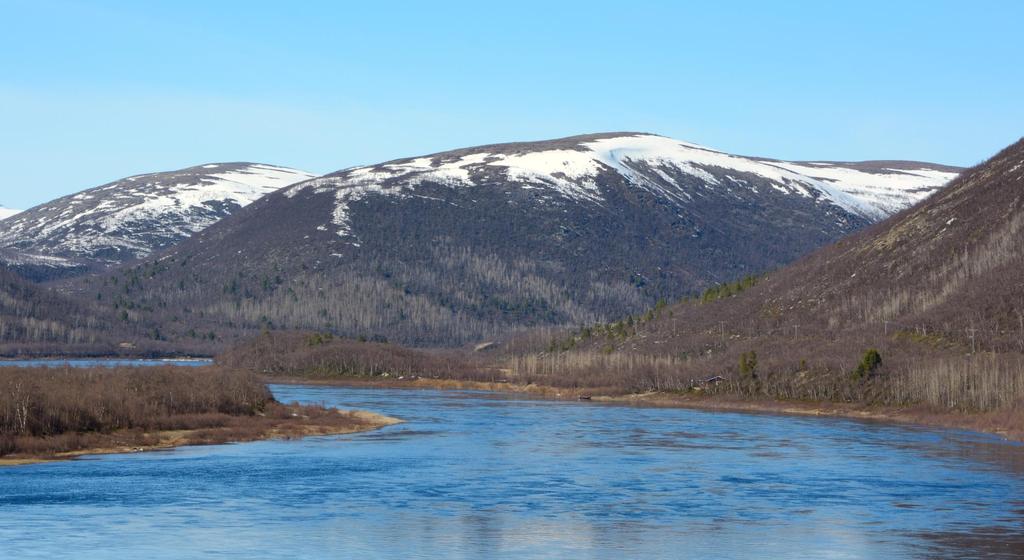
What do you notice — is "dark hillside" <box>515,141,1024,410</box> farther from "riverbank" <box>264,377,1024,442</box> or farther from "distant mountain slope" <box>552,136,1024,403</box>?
"riverbank" <box>264,377,1024,442</box>

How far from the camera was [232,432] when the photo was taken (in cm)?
10594

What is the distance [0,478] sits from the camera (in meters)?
76.1

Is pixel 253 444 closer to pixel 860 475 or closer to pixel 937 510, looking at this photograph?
pixel 860 475

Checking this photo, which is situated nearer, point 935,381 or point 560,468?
point 560,468

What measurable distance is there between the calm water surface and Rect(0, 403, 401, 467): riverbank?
3.05 m

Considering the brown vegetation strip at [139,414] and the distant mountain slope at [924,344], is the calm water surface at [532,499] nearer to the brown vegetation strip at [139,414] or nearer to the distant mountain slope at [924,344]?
the brown vegetation strip at [139,414]

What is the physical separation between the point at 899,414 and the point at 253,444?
70044 millimetres

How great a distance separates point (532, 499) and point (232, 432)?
41.4 metres

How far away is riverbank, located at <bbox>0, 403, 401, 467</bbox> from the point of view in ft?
297

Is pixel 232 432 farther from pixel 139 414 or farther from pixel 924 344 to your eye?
pixel 924 344

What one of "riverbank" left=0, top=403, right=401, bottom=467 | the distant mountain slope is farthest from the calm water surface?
the distant mountain slope

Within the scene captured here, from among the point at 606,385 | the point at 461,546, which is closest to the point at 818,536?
the point at 461,546

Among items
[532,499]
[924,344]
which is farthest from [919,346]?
[532,499]

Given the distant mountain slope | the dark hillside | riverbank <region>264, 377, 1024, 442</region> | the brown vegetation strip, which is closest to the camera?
the brown vegetation strip
